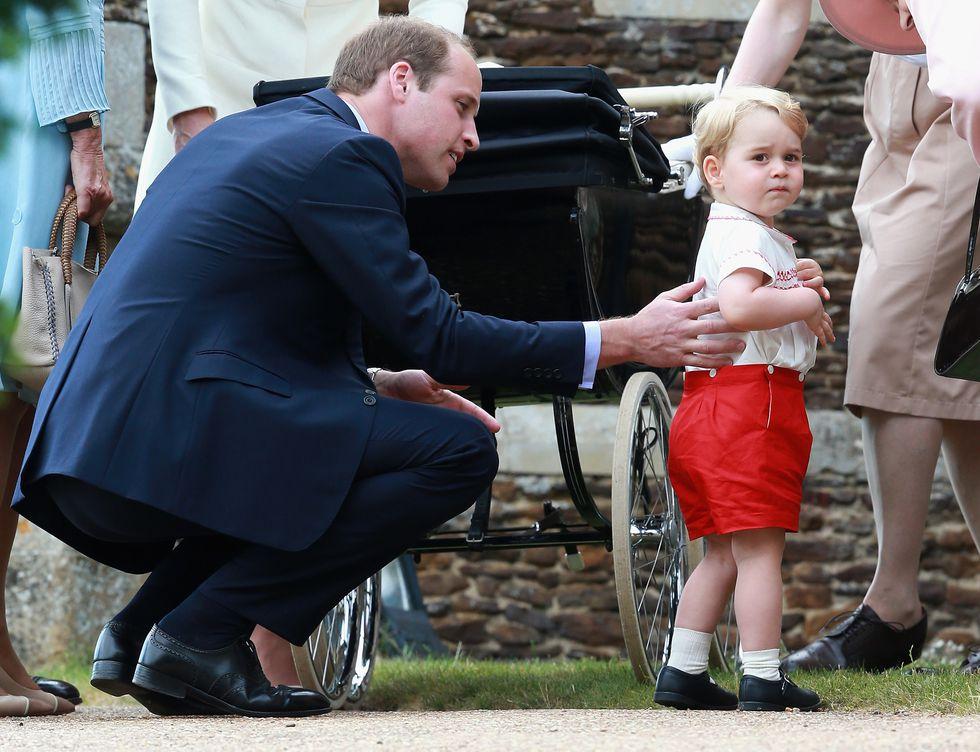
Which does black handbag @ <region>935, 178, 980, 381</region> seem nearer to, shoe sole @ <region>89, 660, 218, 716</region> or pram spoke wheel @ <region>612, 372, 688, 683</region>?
pram spoke wheel @ <region>612, 372, 688, 683</region>

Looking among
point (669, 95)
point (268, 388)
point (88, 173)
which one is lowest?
point (268, 388)

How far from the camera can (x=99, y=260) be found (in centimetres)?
309

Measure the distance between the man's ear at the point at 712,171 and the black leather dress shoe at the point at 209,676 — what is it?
1269 mm

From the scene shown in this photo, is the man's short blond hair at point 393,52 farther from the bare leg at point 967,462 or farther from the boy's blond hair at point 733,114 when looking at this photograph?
the bare leg at point 967,462

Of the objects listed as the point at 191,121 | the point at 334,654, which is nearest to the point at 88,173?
the point at 191,121

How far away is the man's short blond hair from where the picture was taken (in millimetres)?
2510

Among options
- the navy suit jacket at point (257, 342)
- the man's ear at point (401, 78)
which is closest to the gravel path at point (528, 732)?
the navy suit jacket at point (257, 342)

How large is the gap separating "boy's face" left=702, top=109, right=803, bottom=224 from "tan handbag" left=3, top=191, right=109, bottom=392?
1328 millimetres

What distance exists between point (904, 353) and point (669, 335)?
3.50ft

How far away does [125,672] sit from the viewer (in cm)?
245

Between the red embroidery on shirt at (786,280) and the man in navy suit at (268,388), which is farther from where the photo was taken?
the red embroidery on shirt at (786,280)

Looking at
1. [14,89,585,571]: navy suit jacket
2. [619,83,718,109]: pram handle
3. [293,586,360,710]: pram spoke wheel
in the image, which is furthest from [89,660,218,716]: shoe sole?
[619,83,718,109]: pram handle

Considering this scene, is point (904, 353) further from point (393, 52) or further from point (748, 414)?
point (393, 52)

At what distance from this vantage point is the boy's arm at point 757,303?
2.47 m
